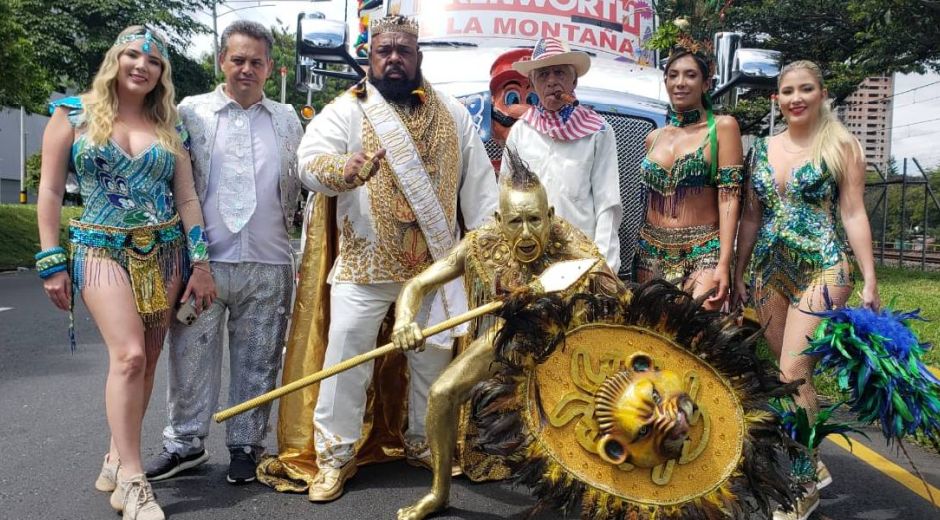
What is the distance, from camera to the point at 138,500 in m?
3.09

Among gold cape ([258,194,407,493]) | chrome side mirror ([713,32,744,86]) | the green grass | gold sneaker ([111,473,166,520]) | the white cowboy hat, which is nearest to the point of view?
gold sneaker ([111,473,166,520])

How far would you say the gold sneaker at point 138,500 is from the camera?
10.1ft

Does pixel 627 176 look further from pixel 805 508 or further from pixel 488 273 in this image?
pixel 805 508

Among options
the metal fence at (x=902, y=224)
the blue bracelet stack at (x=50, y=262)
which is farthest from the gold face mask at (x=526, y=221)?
the metal fence at (x=902, y=224)

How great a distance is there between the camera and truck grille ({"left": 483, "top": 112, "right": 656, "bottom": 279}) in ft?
15.8

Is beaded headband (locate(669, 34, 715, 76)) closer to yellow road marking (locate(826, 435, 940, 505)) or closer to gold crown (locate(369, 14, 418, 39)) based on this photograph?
gold crown (locate(369, 14, 418, 39))

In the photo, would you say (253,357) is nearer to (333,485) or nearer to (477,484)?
(333,485)

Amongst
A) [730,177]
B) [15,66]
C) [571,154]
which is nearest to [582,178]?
[571,154]

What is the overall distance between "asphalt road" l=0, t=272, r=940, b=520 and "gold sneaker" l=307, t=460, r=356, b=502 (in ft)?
0.12

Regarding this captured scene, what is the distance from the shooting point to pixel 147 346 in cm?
333

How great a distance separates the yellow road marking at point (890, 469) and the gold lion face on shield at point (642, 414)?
1347mm

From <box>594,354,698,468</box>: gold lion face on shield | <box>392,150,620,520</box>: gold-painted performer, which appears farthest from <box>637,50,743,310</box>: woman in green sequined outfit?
<box>594,354,698,468</box>: gold lion face on shield

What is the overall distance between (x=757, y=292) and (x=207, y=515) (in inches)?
98.5

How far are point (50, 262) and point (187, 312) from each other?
57 cm
